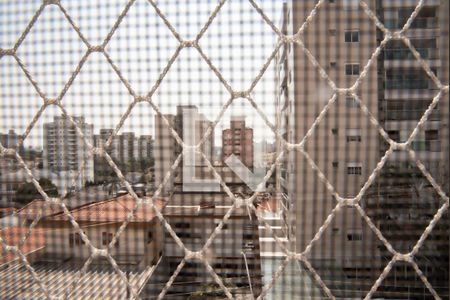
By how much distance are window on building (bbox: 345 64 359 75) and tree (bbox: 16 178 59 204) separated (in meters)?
0.62

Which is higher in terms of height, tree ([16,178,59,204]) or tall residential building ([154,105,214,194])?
tall residential building ([154,105,214,194])

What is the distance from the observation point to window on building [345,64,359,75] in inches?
25.5

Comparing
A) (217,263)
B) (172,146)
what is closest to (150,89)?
(172,146)

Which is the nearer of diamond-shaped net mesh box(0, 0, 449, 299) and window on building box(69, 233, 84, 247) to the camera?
diamond-shaped net mesh box(0, 0, 449, 299)

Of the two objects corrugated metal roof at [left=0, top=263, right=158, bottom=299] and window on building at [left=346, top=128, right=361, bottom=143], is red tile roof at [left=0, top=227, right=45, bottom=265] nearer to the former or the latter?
corrugated metal roof at [left=0, top=263, right=158, bottom=299]

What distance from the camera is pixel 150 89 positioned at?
2.03 ft

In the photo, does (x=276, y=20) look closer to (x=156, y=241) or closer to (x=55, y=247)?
(x=156, y=241)

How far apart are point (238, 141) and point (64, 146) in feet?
1.17

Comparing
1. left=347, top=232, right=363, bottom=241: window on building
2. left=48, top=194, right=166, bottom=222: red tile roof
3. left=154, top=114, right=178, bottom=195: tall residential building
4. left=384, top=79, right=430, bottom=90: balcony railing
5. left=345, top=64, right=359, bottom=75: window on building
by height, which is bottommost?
left=347, top=232, right=363, bottom=241: window on building

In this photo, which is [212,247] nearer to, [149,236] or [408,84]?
[149,236]

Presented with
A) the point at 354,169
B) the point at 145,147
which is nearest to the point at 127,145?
the point at 145,147

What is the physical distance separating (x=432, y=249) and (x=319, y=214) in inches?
8.8

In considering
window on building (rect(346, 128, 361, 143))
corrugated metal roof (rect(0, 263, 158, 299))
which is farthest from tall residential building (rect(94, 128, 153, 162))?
window on building (rect(346, 128, 361, 143))

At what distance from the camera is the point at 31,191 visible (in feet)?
2.24
